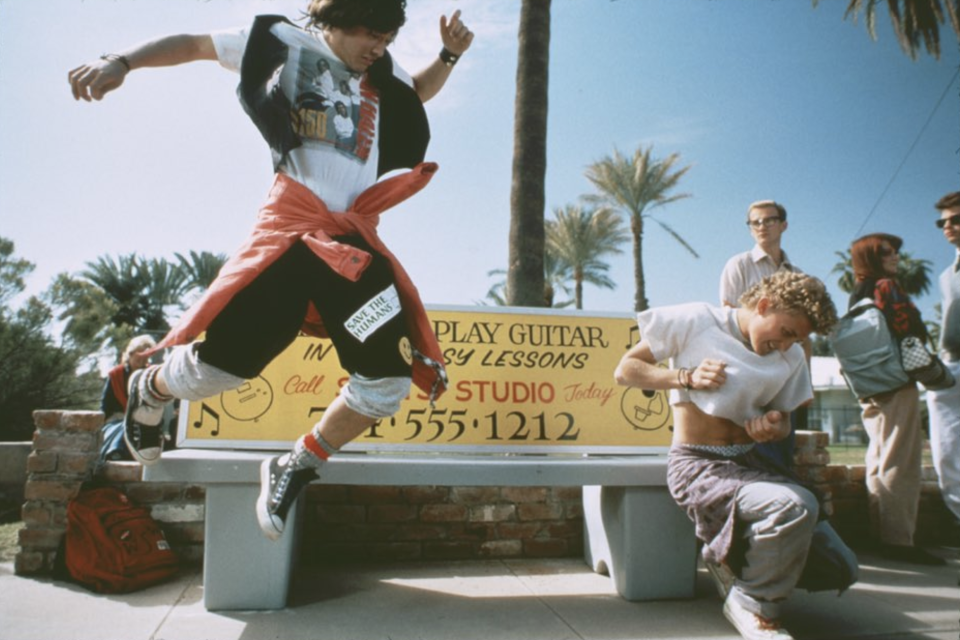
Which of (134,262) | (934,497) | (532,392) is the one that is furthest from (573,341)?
(134,262)

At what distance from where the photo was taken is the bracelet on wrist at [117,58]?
1.73m

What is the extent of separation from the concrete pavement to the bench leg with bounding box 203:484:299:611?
0.20 ft

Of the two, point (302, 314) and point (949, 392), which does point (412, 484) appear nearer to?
point (302, 314)

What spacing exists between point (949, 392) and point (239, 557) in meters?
3.83

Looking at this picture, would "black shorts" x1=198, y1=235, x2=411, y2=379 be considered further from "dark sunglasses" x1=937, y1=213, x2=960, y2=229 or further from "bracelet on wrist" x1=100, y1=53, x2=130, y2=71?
"dark sunglasses" x1=937, y1=213, x2=960, y2=229

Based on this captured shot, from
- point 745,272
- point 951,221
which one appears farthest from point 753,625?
point 951,221

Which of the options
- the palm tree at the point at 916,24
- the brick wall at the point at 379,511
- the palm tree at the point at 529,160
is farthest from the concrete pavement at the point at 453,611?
the palm tree at the point at 916,24

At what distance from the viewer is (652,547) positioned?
2.71 m

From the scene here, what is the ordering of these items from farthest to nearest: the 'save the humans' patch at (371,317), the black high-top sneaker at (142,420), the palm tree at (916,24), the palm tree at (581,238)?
the palm tree at (581,238) → the palm tree at (916,24) → the black high-top sneaker at (142,420) → the 'save the humans' patch at (371,317)

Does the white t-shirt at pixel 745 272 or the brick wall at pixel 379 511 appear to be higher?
the white t-shirt at pixel 745 272

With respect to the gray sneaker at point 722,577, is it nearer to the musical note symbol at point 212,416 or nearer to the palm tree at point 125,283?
the musical note symbol at point 212,416

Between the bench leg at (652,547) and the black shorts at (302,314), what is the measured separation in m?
1.52

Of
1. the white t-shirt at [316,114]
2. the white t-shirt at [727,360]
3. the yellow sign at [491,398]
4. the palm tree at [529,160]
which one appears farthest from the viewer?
the palm tree at [529,160]

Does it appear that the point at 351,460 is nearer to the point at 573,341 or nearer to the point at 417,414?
the point at 417,414
